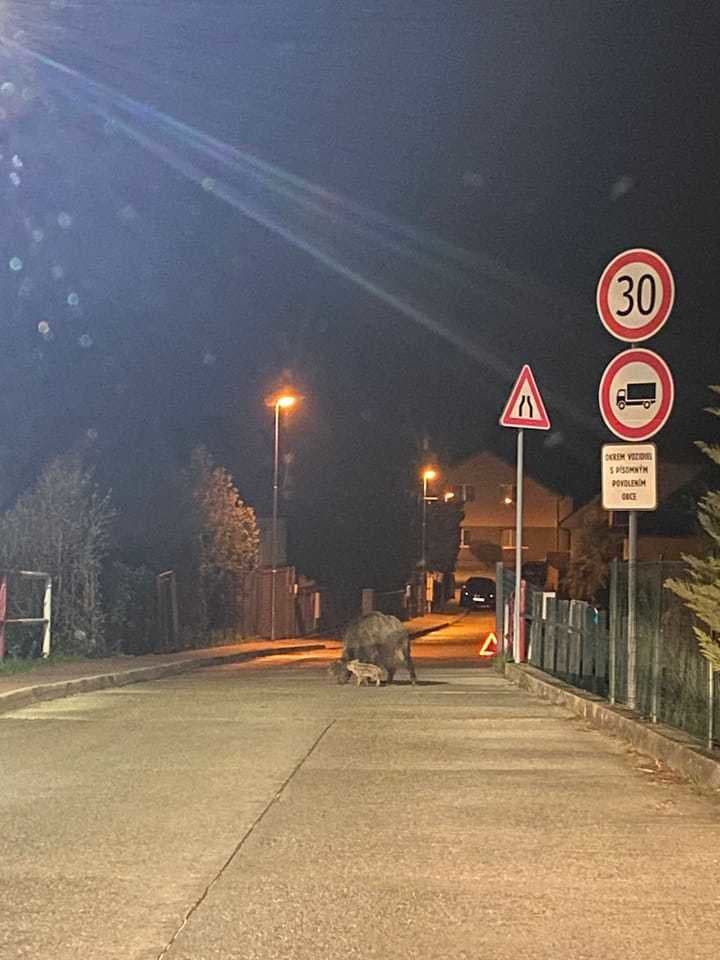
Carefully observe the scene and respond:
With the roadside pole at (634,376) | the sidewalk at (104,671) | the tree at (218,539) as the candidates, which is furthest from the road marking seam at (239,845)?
the tree at (218,539)

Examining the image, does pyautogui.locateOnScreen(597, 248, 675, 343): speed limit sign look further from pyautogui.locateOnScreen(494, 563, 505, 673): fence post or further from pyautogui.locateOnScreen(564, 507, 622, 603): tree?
pyautogui.locateOnScreen(564, 507, 622, 603): tree

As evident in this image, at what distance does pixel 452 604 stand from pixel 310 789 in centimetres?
6832

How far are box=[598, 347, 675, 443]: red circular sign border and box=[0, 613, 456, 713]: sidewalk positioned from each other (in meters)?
Answer: 7.29

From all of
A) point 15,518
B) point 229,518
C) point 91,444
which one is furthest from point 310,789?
point 91,444

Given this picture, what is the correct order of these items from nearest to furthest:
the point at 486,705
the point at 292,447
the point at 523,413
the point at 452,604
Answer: the point at 486,705 < the point at 523,413 < the point at 292,447 < the point at 452,604

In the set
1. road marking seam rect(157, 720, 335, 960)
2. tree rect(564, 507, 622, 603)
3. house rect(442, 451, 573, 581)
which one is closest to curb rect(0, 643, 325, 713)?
road marking seam rect(157, 720, 335, 960)

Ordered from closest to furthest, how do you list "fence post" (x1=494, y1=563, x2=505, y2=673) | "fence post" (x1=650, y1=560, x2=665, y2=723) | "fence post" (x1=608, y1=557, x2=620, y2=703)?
"fence post" (x1=650, y1=560, x2=665, y2=723), "fence post" (x1=608, y1=557, x2=620, y2=703), "fence post" (x1=494, y1=563, x2=505, y2=673)

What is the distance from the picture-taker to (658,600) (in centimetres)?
1230

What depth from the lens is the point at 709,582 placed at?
31.3 ft

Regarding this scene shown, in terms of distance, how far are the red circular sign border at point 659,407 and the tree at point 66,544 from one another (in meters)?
14.3

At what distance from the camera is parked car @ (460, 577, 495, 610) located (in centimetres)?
7156

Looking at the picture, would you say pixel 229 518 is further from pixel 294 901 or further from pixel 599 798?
pixel 294 901

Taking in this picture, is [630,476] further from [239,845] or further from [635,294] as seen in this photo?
Result: [239,845]

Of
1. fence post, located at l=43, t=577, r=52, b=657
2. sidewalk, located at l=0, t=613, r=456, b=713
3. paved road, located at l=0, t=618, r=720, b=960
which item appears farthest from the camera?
fence post, located at l=43, t=577, r=52, b=657
